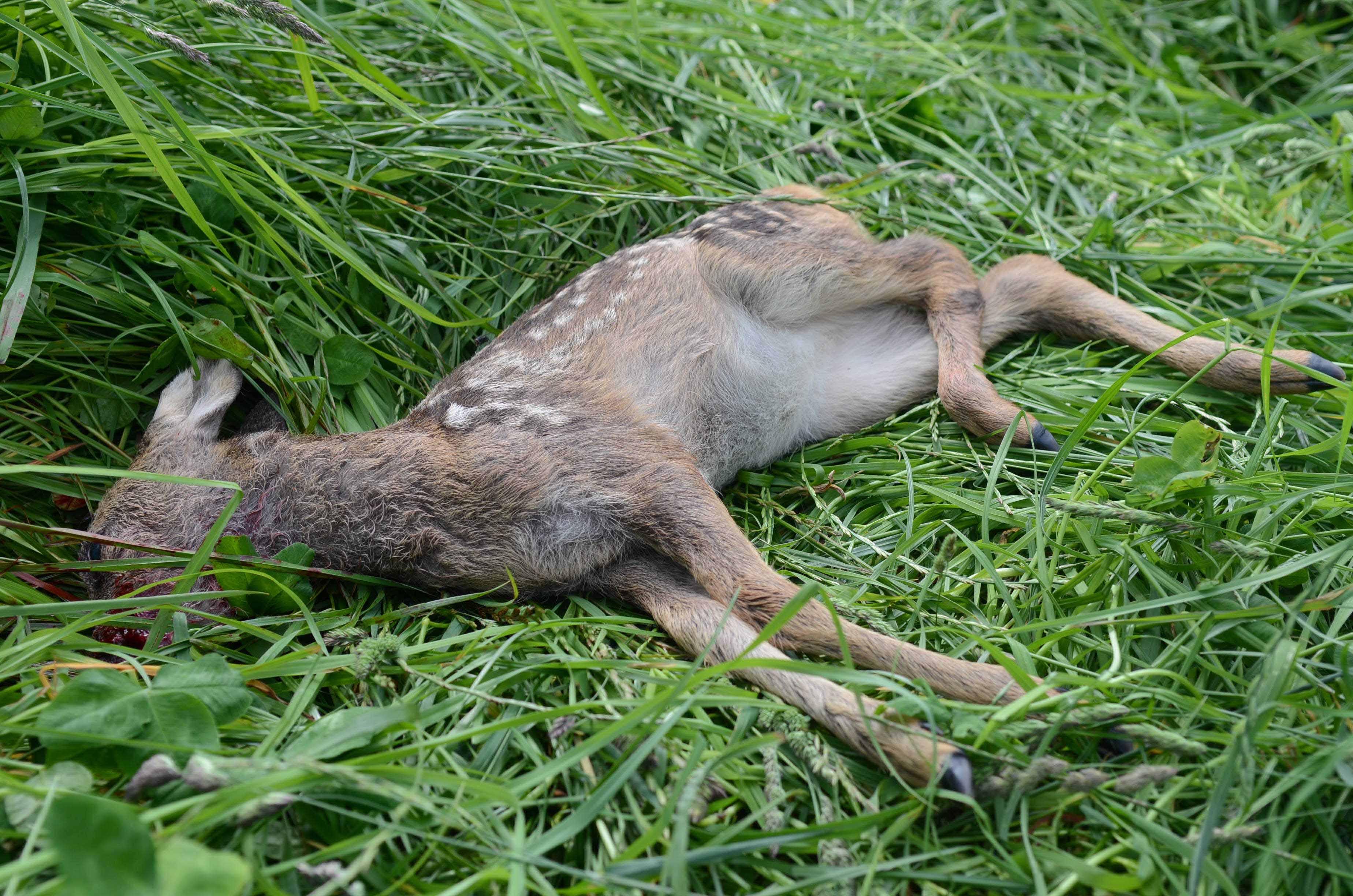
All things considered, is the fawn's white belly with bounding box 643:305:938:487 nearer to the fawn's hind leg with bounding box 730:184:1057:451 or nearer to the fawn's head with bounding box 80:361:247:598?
the fawn's hind leg with bounding box 730:184:1057:451

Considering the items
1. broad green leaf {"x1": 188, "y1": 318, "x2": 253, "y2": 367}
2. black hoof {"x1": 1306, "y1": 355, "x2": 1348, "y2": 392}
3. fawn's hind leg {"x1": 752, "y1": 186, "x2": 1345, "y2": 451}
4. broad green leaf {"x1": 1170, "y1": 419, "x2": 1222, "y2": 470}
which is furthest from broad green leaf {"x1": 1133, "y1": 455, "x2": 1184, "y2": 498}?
broad green leaf {"x1": 188, "y1": 318, "x2": 253, "y2": 367}

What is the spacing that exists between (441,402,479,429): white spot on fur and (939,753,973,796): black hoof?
1.77 meters

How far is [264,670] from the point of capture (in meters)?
2.59

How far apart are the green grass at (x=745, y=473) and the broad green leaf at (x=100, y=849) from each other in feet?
0.04

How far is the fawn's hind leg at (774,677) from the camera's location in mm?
2346

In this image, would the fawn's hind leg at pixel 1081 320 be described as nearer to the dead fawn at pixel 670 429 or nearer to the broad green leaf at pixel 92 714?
the dead fawn at pixel 670 429

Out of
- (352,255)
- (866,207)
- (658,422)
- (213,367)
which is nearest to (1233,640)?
(658,422)

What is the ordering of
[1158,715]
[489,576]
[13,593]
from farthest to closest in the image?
[489,576], [13,593], [1158,715]

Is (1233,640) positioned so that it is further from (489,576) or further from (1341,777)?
(489,576)

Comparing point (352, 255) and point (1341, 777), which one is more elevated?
point (352, 255)

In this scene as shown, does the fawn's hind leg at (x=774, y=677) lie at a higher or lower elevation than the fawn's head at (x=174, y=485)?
lower

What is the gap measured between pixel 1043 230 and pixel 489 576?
2.71 meters

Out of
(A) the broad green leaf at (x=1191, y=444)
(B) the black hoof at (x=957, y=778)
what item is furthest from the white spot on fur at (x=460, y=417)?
(A) the broad green leaf at (x=1191, y=444)

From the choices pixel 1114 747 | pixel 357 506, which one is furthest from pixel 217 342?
pixel 1114 747
